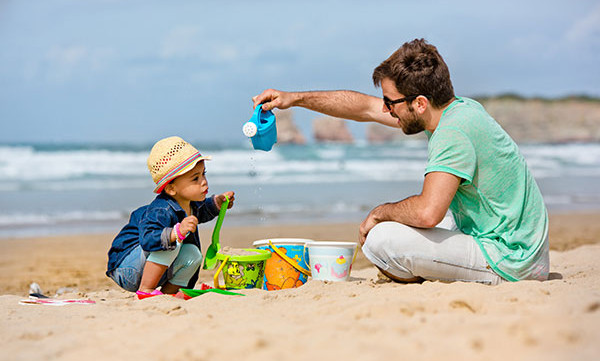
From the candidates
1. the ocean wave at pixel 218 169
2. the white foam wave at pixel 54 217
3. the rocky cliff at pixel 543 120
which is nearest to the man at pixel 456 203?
the white foam wave at pixel 54 217

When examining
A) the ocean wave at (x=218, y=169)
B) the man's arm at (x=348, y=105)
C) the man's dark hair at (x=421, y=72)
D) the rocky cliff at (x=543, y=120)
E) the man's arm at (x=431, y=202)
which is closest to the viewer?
the man's arm at (x=431, y=202)

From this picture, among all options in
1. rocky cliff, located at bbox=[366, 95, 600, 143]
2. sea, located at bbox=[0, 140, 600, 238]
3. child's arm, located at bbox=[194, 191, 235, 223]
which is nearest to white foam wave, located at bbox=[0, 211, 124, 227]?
sea, located at bbox=[0, 140, 600, 238]

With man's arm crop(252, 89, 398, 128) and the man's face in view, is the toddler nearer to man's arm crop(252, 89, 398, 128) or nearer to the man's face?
man's arm crop(252, 89, 398, 128)

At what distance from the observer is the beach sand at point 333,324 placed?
214 centimetres

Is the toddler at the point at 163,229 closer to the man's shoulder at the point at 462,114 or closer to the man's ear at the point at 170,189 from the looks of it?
the man's ear at the point at 170,189

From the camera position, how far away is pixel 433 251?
138 inches

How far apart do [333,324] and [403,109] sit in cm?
160

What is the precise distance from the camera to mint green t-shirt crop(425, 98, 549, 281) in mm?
3293

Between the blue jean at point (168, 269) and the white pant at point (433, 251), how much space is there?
1.25 metres

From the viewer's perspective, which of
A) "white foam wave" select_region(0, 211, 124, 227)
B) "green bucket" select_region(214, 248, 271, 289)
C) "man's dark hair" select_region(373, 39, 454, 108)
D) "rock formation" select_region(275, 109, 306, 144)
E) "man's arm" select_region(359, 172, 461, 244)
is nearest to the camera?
"man's arm" select_region(359, 172, 461, 244)

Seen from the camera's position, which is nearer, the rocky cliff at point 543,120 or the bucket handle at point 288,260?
the bucket handle at point 288,260

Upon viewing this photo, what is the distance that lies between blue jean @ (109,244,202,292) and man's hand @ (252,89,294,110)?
112 cm

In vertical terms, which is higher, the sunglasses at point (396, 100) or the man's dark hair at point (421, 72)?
the man's dark hair at point (421, 72)

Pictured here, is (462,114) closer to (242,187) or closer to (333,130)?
(242,187)
